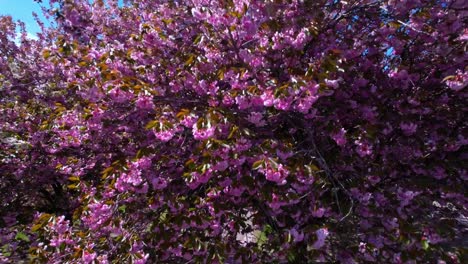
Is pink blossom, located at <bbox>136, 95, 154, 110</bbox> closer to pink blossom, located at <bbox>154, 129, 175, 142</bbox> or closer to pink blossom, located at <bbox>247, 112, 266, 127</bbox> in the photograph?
pink blossom, located at <bbox>154, 129, 175, 142</bbox>

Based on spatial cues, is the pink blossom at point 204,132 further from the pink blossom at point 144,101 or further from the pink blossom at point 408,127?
the pink blossom at point 408,127

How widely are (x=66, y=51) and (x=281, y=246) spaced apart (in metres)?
3.21

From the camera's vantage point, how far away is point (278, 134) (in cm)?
381

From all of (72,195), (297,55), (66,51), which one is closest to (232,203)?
(297,55)

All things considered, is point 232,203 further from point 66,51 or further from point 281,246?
point 66,51

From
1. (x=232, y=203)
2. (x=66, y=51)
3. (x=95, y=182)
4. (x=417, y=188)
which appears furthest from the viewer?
(x=95, y=182)

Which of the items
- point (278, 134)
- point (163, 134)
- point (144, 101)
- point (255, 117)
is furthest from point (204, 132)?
point (278, 134)

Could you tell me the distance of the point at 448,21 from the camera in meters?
3.47

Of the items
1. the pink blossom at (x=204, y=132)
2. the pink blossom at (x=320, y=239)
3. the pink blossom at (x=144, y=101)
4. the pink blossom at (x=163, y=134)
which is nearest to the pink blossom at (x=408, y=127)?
the pink blossom at (x=320, y=239)

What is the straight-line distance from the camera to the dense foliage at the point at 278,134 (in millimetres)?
3125

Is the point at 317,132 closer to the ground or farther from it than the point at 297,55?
closer to the ground

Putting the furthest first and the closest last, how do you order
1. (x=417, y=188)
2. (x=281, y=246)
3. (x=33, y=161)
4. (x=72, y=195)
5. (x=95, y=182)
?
(x=72, y=195), (x=33, y=161), (x=95, y=182), (x=417, y=188), (x=281, y=246)

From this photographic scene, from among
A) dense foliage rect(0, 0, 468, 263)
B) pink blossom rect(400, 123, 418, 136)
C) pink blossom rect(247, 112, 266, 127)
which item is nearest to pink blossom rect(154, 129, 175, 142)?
dense foliage rect(0, 0, 468, 263)

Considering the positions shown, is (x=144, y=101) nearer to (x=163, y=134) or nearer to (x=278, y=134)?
(x=163, y=134)
